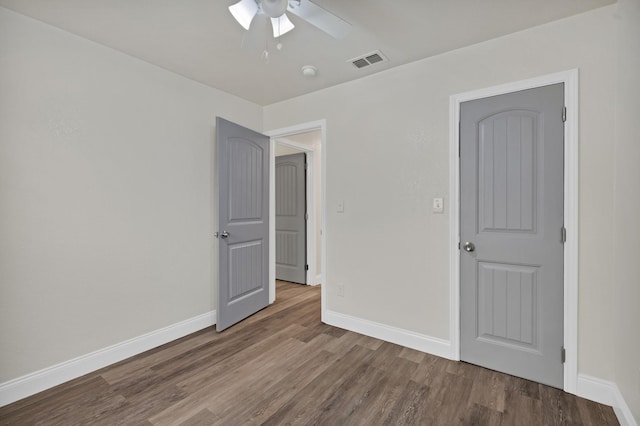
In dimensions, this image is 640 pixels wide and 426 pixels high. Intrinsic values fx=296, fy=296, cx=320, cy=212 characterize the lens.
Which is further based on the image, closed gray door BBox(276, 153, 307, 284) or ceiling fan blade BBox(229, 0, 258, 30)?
closed gray door BBox(276, 153, 307, 284)

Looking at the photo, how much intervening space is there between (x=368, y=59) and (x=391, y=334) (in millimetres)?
2399

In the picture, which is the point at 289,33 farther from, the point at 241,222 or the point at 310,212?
the point at 310,212

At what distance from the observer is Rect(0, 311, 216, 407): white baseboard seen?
1.89m

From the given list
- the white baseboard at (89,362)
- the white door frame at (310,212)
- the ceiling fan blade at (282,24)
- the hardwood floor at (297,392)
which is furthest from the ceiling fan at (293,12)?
the white door frame at (310,212)

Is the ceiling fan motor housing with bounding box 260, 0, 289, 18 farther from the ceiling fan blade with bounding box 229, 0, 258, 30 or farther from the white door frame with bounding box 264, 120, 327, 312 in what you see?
the white door frame with bounding box 264, 120, 327, 312

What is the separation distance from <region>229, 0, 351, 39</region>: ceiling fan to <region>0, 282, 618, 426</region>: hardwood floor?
2.18m

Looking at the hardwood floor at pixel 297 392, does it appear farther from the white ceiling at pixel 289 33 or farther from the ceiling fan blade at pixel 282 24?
the ceiling fan blade at pixel 282 24

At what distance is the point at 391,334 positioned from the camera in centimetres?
267

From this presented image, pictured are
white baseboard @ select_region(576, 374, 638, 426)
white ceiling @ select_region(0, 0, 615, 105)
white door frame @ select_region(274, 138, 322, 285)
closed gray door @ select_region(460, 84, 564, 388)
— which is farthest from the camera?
white door frame @ select_region(274, 138, 322, 285)

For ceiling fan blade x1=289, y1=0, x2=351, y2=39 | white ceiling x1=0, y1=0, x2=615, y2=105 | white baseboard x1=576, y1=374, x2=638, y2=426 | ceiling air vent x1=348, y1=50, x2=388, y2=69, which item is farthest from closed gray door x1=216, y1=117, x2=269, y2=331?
white baseboard x1=576, y1=374, x2=638, y2=426

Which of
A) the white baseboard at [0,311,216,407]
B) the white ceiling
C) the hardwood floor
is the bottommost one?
the hardwood floor

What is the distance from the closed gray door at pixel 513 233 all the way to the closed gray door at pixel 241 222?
211cm

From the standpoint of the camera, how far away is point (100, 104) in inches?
89.4

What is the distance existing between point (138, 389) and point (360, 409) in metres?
1.48
